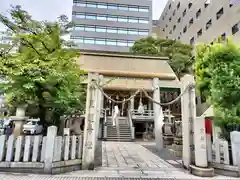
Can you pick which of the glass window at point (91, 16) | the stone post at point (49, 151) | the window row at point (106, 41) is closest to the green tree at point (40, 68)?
the stone post at point (49, 151)

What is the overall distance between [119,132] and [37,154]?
31.8 ft

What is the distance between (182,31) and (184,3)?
429 centimetres

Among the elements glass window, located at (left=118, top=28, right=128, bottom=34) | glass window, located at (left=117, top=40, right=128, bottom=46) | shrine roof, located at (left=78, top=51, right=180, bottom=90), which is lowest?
shrine roof, located at (left=78, top=51, right=180, bottom=90)

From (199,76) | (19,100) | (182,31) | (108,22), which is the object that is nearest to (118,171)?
(19,100)

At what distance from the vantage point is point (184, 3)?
26.6m

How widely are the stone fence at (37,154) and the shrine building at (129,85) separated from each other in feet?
28.1

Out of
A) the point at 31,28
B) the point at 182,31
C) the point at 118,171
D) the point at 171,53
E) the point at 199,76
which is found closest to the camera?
the point at 118,171

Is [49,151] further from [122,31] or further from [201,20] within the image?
Result: [122,31]

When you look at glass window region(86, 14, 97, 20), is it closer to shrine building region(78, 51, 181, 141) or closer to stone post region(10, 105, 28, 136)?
shrine building region(78, 51, 181, 141)

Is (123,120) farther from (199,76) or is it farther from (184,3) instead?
(184,3)

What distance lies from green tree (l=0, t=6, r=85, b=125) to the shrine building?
665 centimetres

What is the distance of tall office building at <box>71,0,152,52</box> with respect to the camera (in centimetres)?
3403

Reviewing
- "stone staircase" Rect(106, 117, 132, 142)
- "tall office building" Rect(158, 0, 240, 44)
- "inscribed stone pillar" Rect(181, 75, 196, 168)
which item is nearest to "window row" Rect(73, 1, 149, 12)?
"tall office building" Rect(158, 0, 240, 44)

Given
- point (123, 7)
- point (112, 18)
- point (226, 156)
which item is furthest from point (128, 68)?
point (123, 7)
